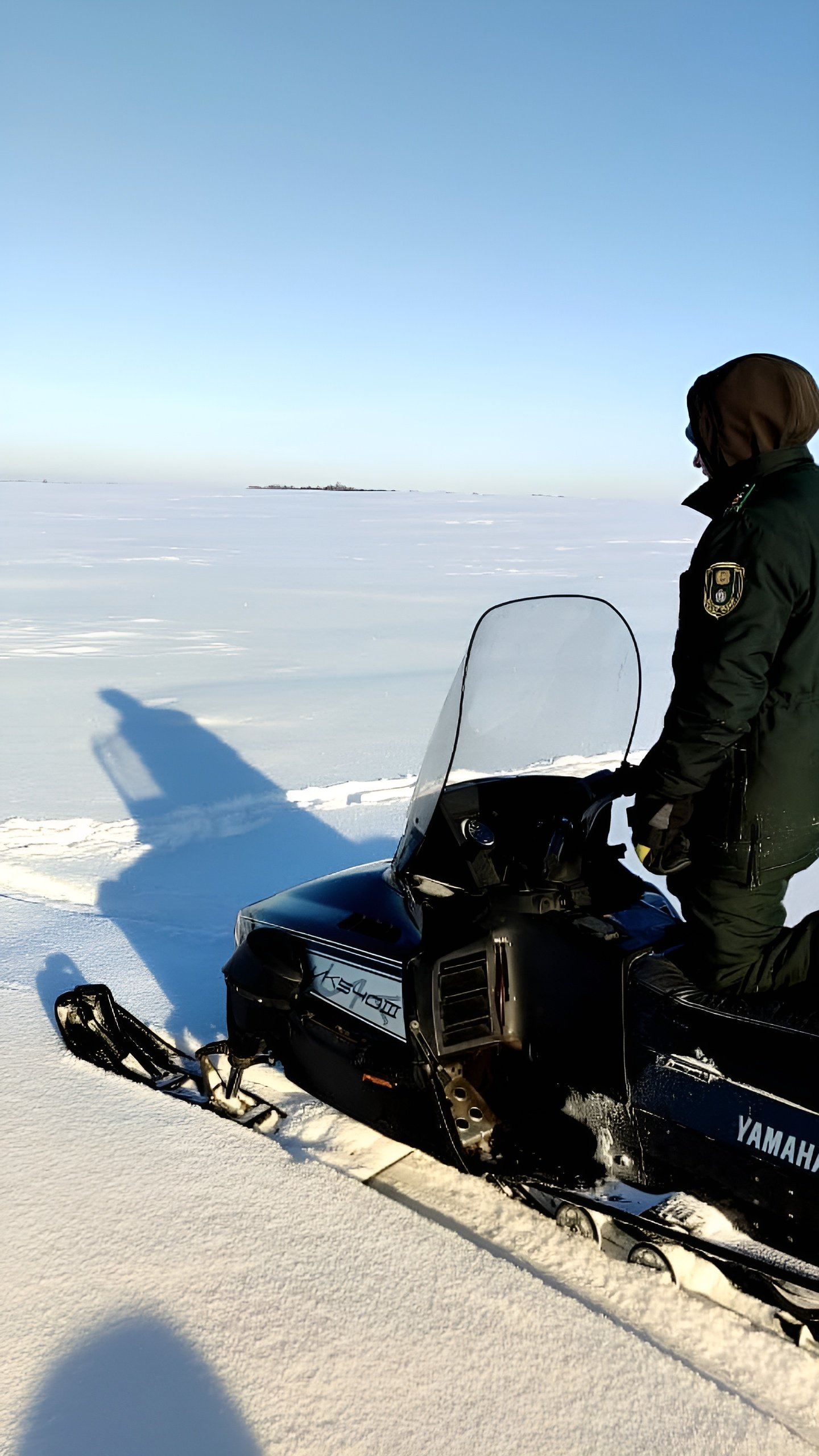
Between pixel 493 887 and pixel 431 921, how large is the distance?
18cm

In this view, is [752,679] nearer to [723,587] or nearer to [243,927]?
[723,587]

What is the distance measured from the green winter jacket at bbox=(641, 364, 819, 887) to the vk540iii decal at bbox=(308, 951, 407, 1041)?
32.7 inches

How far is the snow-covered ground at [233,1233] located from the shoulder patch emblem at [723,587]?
1387mm

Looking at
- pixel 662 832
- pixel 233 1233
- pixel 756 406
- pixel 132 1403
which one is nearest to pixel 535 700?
pixel 662 832

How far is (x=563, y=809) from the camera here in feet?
8.09

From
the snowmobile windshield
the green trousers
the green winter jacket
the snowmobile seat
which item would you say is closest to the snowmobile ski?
the snowmobile windshield

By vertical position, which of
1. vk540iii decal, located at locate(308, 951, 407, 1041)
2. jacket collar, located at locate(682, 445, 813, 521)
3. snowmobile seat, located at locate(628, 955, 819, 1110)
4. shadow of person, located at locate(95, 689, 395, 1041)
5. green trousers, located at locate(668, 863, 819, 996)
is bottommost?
shadow of person, located at locate(95, 689, 395, 1041)

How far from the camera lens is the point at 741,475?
1946 millimetres

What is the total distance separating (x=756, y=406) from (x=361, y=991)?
156cm

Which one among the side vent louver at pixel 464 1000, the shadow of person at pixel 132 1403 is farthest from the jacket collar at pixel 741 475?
the shadow of person at pixel 132 1403

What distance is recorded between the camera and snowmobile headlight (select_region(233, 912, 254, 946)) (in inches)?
113

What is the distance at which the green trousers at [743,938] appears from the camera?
1979 mm

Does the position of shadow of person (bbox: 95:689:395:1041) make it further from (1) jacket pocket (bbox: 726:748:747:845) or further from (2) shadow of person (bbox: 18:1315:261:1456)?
(1) jacket pocket (bbox: 726:748:747:845)

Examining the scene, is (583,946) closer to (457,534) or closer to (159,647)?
(159,647)
